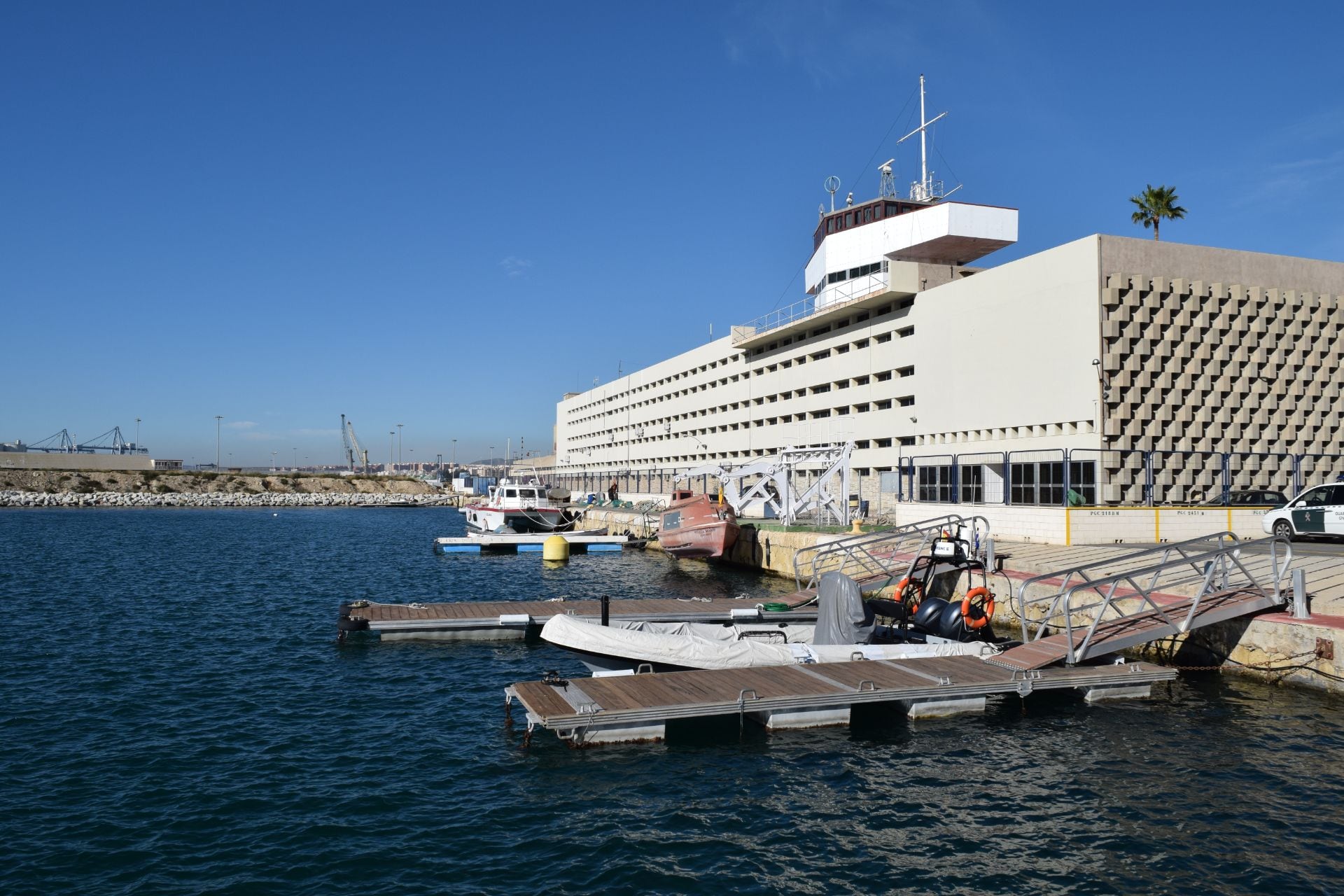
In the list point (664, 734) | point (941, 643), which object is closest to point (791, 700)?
point (664, 734)

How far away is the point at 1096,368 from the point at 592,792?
26368mm

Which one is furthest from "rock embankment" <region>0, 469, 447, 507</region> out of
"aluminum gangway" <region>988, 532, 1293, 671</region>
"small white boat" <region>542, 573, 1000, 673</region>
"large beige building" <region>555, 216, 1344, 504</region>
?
"aluminum gangway" <region>988, 532, 1293, 671</region>

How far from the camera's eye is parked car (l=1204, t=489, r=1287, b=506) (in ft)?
99.4

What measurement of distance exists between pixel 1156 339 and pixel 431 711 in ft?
93.3

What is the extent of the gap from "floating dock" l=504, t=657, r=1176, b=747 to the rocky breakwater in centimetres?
10812

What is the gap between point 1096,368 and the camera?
3070 cm

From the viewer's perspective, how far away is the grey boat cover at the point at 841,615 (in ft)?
52.4

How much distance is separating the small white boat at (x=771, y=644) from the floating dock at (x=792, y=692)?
524 millimetres

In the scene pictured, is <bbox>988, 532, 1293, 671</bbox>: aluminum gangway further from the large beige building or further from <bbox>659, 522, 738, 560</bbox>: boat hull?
<bbox>659, 522, 738, 560</bbox>: boat hull

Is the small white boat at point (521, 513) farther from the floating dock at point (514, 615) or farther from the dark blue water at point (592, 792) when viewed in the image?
the dark blue water at point (592, 792)

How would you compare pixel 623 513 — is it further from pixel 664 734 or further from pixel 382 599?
pixel 664 734

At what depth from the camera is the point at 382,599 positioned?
89.4ft

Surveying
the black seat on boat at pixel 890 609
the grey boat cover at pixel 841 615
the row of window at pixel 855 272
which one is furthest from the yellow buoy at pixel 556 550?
the grey boat cover at pixel 841 615

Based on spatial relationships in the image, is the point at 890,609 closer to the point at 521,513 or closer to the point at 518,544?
the point at 518,544
